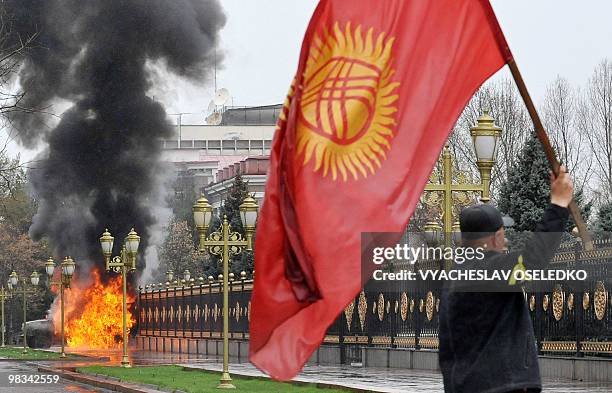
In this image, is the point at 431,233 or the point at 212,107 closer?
the point at 431,233

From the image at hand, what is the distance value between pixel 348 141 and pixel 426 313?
19.8m

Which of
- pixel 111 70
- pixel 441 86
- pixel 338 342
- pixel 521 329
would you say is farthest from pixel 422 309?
pixel 111 70

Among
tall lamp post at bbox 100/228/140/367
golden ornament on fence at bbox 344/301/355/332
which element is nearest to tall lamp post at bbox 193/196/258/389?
golden ornament on fence at bbox 344/301/355/332

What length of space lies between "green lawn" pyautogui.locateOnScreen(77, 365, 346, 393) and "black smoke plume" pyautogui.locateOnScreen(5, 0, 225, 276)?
949 inches

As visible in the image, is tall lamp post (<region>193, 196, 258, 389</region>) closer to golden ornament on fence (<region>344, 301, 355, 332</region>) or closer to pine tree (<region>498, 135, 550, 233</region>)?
golden ornament on fence (<region>344, 301, 355, 332</region>)

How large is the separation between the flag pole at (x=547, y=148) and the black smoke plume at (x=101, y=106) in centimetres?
5063

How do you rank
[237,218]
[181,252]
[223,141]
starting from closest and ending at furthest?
[237,218]
[181,252]
[223,141]

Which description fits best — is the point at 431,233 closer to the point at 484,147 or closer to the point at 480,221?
the point at 484,147

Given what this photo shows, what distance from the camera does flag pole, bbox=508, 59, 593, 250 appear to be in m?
6.41

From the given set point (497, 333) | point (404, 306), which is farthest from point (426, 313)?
point (497, 333)

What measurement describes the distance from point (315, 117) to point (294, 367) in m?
1.57

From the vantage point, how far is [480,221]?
6.46 meters

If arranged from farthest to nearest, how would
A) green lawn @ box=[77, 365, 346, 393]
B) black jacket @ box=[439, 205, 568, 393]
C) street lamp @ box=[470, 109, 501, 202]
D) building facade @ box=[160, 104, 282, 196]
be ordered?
building facade @ box=[160, 104, 282, 196]
green lawn @ box=[77, 365, 346, 393]
street lamp @ box=[470, 109, 501, 202]
black jacket @ box=[439, 205, 568, 393]

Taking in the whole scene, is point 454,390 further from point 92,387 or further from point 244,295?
point 244,295
